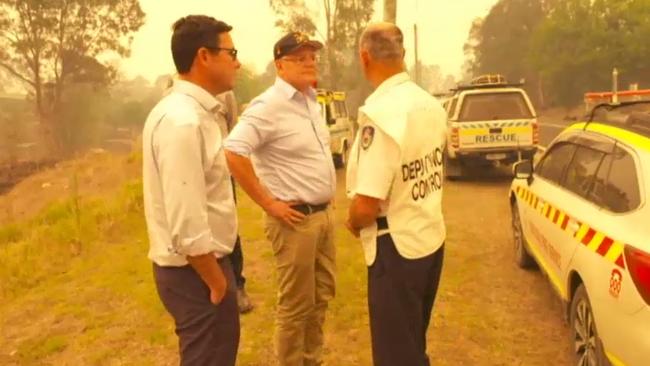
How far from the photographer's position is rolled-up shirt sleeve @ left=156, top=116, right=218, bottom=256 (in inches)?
82.2

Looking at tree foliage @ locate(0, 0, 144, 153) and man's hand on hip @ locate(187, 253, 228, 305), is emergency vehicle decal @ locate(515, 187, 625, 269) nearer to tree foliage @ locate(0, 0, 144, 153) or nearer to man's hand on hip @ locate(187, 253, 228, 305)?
man's hand on hip @ locate(187, 253, 228, 305)

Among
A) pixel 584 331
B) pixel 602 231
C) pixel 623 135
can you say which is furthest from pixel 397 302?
pixel 623 135

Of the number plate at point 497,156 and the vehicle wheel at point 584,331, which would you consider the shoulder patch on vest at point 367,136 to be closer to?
the vehicle wheel at point 584,331

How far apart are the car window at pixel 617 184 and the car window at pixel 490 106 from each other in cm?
725

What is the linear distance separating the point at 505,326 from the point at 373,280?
7.82 feet

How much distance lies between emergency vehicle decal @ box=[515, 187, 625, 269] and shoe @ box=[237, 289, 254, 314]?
2538mm

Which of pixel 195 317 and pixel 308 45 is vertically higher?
pixel 308 45

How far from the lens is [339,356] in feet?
13.8

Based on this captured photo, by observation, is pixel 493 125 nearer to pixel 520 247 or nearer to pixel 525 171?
pixel 520 247

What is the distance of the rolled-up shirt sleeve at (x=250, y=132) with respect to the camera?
3.14 meters

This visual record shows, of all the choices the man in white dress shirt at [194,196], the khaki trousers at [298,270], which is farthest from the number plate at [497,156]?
the man in white dress shirt at [194,196]

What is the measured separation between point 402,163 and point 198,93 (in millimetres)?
886

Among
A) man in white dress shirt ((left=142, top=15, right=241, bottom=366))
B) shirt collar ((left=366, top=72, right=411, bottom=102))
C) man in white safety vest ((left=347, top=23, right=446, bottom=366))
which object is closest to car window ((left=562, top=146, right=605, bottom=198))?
man in white safety vest ((left=347, top=23, right=446, bottom=366))

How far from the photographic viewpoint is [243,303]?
5.02 meters
